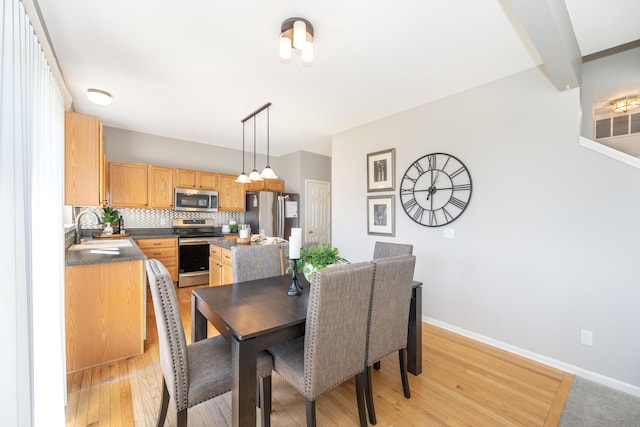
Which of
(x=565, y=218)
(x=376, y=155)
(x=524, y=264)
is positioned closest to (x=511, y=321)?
(x=524, y=264)

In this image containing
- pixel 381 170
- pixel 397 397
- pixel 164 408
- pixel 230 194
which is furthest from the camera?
pixel 230 194

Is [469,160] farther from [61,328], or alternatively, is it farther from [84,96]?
[84,96]

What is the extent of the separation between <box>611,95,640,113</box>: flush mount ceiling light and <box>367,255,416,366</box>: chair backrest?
98.3 inches

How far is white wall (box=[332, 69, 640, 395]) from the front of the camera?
2031mm

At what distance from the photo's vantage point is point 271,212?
5.13 metres

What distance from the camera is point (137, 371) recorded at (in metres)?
2.13

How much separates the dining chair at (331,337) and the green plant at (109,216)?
3870 millimetres

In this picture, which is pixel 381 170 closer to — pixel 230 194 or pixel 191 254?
pixel 230 194

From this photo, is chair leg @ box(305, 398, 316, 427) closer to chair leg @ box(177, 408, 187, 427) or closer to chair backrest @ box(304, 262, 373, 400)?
chair backrest @ box(304, 262, 373, 400)

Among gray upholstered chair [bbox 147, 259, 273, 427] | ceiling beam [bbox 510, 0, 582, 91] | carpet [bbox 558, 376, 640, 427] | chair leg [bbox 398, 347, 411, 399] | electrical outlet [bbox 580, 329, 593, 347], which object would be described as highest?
ceiling beam [bbox 510, 0, 582, 91]

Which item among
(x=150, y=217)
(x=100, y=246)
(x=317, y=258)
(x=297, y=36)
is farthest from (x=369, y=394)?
(x=150, y=217)

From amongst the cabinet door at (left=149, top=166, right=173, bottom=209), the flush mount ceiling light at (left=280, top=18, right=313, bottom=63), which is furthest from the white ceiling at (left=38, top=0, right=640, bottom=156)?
the cabinet door at (left=149, top=166, right=173, bottom=209)

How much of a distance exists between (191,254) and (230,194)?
1.37 metres

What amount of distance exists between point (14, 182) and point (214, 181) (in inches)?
163
